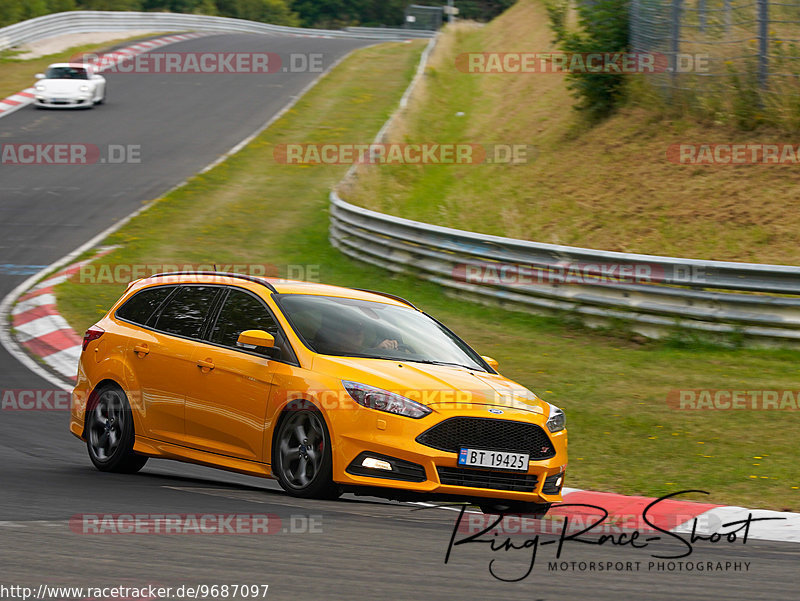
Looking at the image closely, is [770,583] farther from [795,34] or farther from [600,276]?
[795,34]

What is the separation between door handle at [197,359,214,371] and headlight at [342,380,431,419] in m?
1.34

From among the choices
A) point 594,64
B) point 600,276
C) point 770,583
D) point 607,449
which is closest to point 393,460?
point 770,583

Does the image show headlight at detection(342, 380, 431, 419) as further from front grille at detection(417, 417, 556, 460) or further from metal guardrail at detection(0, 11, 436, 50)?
metal guardrail at detection(0, 11, 436, 50)

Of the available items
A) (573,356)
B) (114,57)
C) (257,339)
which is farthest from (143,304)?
(114,57)

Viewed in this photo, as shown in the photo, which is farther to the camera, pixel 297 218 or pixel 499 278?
pixel 297 218

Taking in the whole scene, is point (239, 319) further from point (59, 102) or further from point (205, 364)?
point (59, 102)

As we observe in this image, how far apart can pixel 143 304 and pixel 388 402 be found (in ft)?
9.41

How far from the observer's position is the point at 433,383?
7340 millimetres

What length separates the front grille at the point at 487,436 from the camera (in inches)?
277

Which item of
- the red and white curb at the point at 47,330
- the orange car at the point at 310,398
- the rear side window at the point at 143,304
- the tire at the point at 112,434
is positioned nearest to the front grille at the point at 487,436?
the orange car at the point at 310,398

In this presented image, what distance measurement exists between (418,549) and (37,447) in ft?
15.5

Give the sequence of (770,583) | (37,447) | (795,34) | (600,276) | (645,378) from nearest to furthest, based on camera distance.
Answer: (770,583)
(37,447)
(645,378)
(600,276)
(795,34)

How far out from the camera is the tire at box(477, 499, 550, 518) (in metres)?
7.45

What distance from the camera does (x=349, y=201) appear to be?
899 inches
